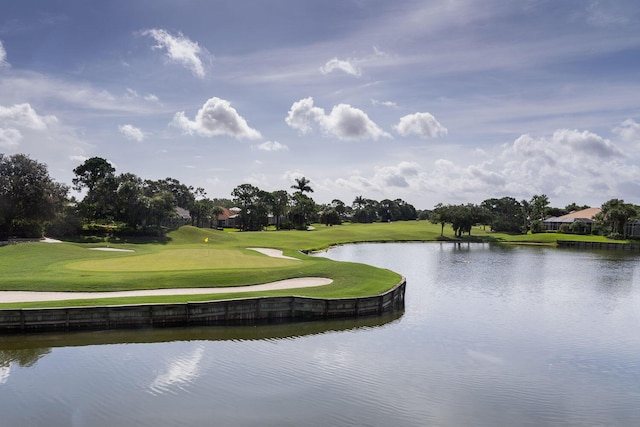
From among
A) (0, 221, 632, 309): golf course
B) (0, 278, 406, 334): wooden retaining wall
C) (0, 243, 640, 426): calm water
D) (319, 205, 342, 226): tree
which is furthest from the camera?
(319, 205, 342, 226): tree

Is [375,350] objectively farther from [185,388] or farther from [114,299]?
[114,299]

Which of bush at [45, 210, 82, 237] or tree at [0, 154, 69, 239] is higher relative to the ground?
tree at [0, 154, 69, 239]

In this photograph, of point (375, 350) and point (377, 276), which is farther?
point (377, 276)

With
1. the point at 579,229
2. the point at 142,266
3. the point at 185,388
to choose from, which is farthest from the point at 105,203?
the point at 579,229

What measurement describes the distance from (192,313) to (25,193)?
43.5 meters

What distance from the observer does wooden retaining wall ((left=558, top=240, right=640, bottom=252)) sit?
94.6m

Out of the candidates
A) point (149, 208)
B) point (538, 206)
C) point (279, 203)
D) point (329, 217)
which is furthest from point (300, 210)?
point (538, 206)

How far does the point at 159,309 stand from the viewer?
24.6 meters

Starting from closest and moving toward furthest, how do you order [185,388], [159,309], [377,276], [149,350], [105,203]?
[185,388] < [149,350] < [159,309] < [377,276] < [105,203]

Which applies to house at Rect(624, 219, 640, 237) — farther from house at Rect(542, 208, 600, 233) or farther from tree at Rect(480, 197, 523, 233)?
tree at Rect(480, 197, 523, 233)

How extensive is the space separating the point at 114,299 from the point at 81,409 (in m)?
11.7

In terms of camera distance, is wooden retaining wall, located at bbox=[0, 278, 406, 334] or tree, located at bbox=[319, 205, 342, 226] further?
tree, located at bbox=[319, 205, 342, 226]

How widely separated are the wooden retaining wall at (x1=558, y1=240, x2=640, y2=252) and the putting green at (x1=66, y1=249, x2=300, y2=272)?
263ft

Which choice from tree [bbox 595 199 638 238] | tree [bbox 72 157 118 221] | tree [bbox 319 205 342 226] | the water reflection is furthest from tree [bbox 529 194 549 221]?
the water reflection
